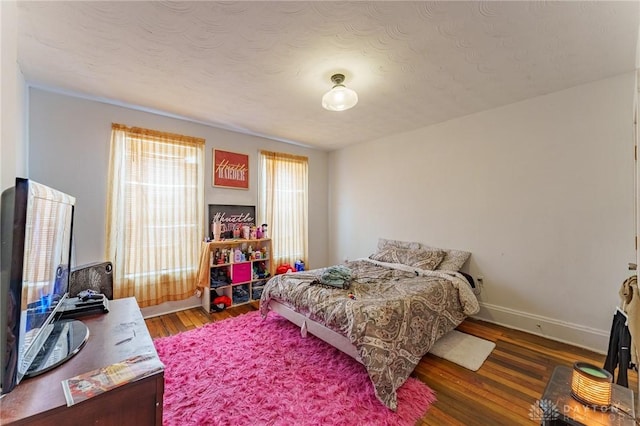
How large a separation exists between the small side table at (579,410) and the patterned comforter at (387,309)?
879 millimetres

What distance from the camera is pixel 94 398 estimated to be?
0.91 m

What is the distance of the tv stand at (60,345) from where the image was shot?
103 centimetres

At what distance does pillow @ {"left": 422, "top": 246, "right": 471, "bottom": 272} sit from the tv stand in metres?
3.33

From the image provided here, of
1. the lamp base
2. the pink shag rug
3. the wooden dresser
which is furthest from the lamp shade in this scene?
the wooden dresser

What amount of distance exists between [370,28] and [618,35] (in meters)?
1.77

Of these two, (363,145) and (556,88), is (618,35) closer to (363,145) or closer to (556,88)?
(556,88)

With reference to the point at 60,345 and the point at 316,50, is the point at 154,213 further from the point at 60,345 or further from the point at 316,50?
the point at 316,50

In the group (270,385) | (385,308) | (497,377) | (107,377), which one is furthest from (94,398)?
(497,377)

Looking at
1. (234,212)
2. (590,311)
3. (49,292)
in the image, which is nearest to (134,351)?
(49,292)

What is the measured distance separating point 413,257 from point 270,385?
2.34m

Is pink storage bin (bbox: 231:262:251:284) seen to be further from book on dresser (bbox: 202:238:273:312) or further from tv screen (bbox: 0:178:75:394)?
tv screen (bbox: 0:178:75:394)

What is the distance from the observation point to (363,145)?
453cm

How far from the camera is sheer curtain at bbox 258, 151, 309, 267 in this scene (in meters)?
4.20

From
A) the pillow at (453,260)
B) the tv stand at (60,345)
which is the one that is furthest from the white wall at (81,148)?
the pillow at (453,260)
